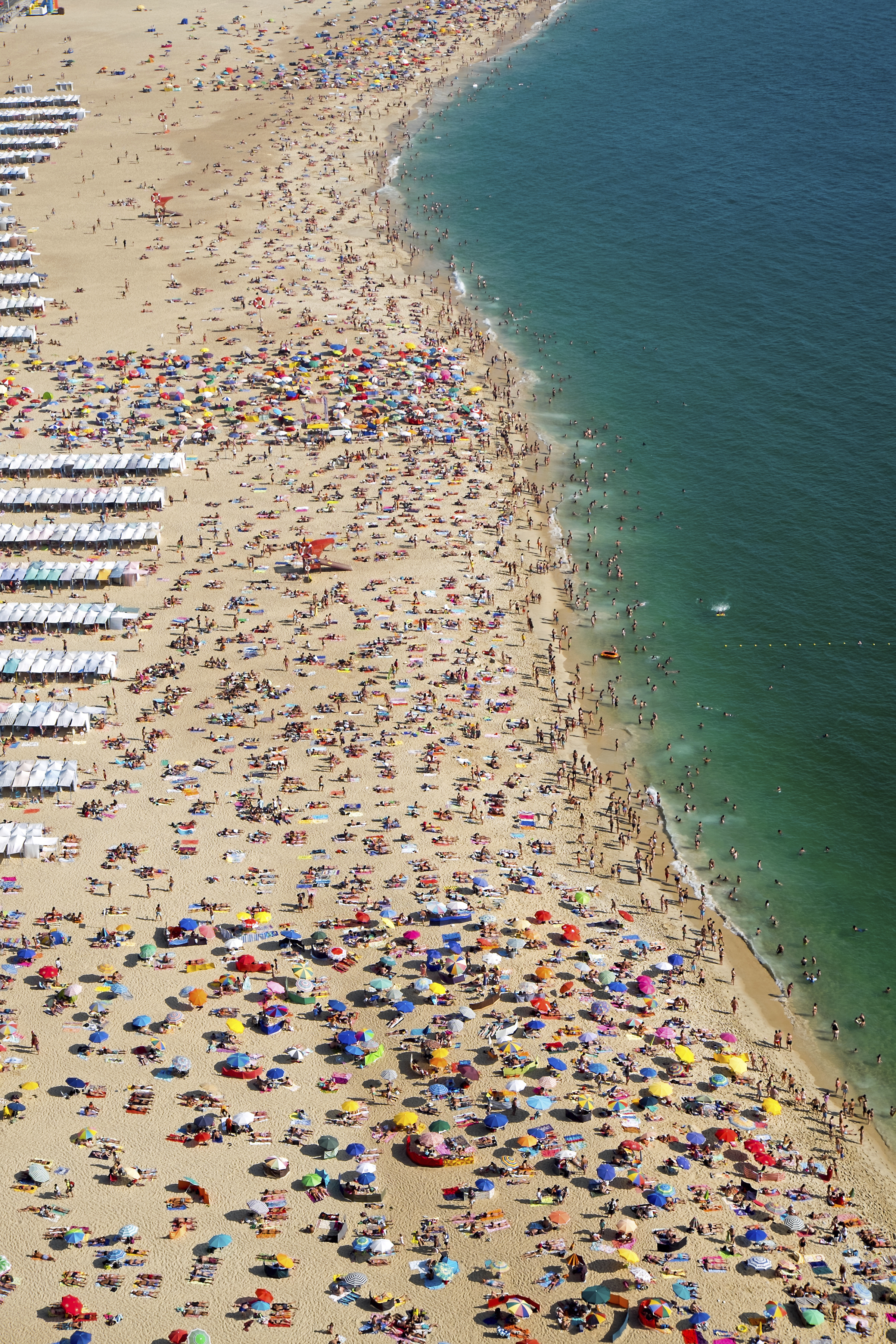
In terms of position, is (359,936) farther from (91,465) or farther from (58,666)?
(91,465)

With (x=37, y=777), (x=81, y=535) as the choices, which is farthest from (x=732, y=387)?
(x=37, y=777)

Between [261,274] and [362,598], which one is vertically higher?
[261,274]

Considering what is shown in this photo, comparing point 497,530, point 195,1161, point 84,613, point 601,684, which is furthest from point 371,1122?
point 497,530

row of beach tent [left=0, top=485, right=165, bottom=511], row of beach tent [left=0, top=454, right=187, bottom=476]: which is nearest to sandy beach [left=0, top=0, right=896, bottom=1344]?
row of beach tent [left=0, top=454, right=187, bottom=476]

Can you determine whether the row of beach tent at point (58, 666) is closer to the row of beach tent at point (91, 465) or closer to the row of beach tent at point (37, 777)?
the row of beach tent at point (37, 777)

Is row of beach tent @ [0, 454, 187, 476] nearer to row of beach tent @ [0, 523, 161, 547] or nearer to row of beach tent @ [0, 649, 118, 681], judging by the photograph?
row of beach tent @ [0, 523, 161, 547]

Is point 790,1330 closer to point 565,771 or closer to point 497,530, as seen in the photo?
point 565,771

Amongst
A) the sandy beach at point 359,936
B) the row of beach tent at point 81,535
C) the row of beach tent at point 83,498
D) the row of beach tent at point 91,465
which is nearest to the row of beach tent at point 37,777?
the sandy beach at point 359,936
